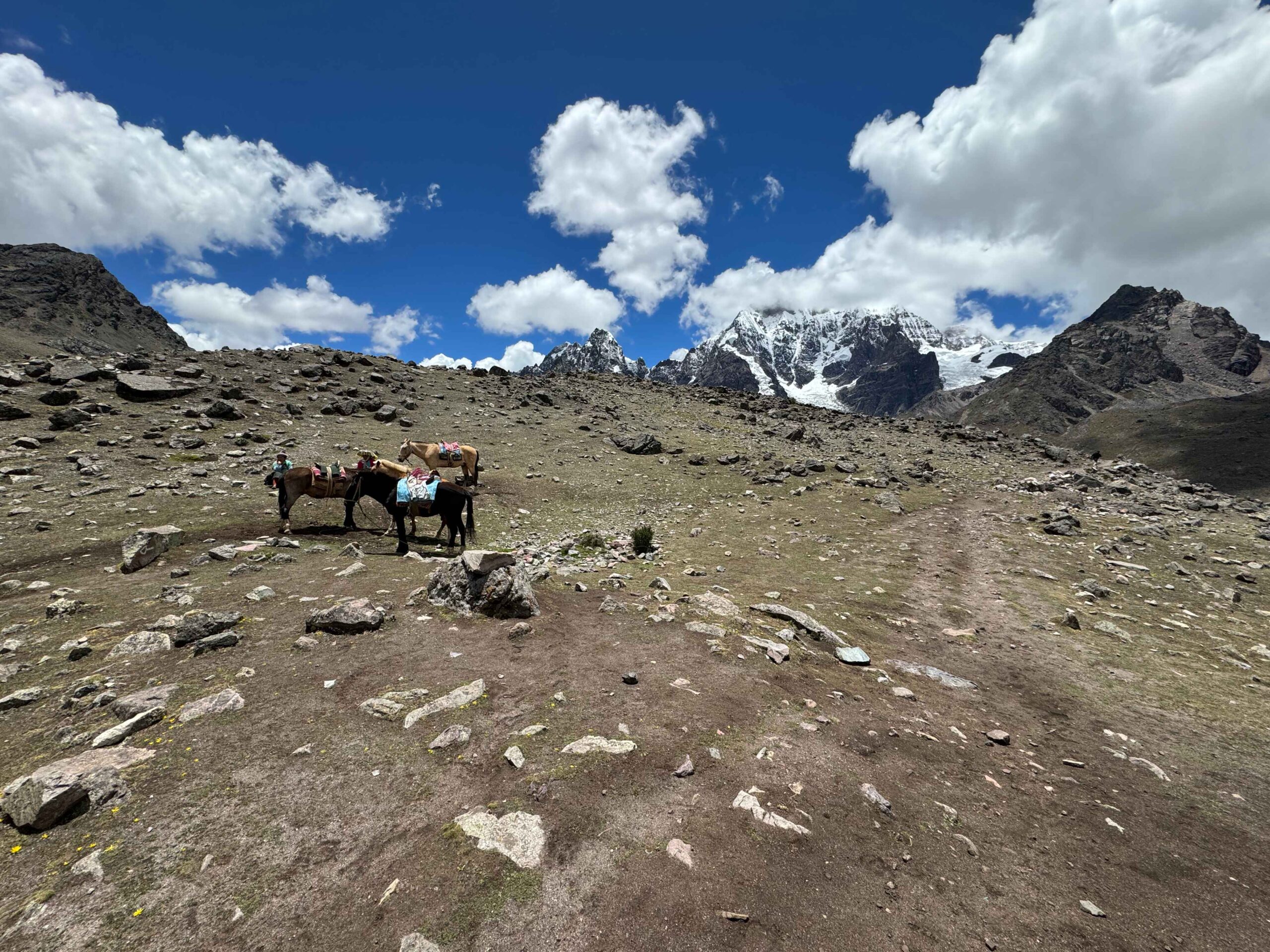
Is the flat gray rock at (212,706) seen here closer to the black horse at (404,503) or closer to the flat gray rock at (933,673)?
the black horse at (404,503)

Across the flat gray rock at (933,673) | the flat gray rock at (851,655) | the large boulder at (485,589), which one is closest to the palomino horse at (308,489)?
the large boulder at (485,589)

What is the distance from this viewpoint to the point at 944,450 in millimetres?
42125

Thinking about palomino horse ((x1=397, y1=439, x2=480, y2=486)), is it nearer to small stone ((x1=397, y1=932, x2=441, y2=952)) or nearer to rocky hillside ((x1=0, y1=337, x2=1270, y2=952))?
rocky hillside ((x1=0, y1=337, x2=1270, y2=952))

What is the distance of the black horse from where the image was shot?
44.6 feet

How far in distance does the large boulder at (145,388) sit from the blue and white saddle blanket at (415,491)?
2359cm

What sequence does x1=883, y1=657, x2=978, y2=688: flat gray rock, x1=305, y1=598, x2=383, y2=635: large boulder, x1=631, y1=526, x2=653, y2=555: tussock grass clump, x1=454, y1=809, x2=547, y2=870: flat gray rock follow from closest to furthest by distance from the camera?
x1=454, y1=809, x2=547, y2=870: flat gray rock, x1=305, y1=598, x2=383, y2=635: large boulder, x1=883, y1=657, x2=978, y2=688: flat gray rock, x1=631, y1=526, x2=653, y2=555: tussock grass clump

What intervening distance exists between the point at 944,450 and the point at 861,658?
1648 inches

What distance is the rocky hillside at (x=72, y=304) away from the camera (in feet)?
492

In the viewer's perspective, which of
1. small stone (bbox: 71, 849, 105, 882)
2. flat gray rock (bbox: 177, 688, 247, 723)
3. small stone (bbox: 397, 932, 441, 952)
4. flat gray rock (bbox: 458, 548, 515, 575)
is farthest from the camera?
flat gray rock (bbox: 458, 548, 515, 575)

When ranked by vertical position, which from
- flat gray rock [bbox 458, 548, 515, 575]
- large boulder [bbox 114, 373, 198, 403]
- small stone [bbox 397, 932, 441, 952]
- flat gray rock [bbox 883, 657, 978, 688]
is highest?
large boulder [bbox 114, 373, 198, 403]

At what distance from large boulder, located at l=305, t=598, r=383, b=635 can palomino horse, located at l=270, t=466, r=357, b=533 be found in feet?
26.2

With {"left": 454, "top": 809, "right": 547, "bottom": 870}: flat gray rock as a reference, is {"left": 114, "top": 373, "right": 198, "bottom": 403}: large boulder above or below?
above

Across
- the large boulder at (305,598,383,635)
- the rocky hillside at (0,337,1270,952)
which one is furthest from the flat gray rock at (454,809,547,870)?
the large boulder at (305,598,383,635)

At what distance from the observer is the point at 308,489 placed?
14852 mm
